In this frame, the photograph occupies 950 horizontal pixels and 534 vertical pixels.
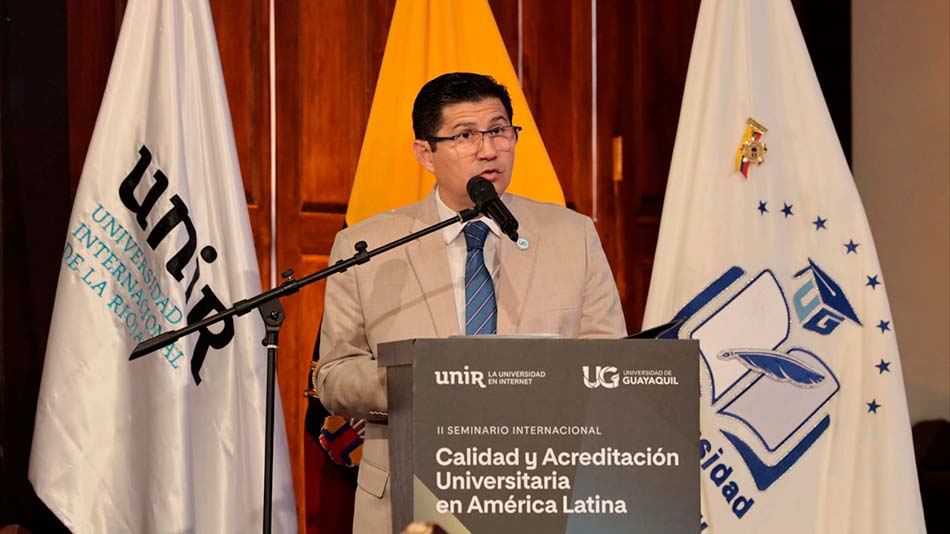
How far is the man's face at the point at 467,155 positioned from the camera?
2.55 m

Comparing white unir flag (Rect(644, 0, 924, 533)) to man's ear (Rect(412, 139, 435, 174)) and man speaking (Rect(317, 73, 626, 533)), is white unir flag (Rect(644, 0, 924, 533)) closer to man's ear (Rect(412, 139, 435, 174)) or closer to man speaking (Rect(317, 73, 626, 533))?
man speaking (Rect(317, 73, 626, 533))

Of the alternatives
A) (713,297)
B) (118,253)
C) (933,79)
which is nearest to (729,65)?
(713,297)

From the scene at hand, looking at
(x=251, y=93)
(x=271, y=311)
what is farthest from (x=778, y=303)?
(x=251, y=93)

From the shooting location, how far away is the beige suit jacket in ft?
8.02

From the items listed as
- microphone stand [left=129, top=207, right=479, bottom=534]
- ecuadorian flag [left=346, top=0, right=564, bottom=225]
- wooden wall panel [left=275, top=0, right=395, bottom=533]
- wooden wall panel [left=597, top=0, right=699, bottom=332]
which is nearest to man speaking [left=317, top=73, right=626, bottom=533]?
microphone stand [left=129, top=207, right=479, bottom=534]

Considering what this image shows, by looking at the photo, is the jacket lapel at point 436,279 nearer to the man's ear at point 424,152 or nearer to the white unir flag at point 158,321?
the man's ear at point 424,152

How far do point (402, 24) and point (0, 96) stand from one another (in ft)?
4.13

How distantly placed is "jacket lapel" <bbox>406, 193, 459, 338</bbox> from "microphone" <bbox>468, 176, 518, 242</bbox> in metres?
0.31

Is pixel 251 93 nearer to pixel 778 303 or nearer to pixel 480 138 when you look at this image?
pixel 480 138

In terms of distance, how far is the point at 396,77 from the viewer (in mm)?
3527

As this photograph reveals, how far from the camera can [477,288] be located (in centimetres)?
251

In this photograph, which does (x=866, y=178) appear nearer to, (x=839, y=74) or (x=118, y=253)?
(x=839, y=74)

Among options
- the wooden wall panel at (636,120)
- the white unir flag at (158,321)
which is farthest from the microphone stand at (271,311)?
the wooden wall panel at (636,120)

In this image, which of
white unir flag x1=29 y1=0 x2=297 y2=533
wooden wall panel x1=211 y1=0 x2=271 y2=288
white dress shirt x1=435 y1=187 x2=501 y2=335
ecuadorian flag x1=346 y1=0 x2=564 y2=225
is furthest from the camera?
wooden wall panel x1=211 y1=0 x2=271 y2=288
